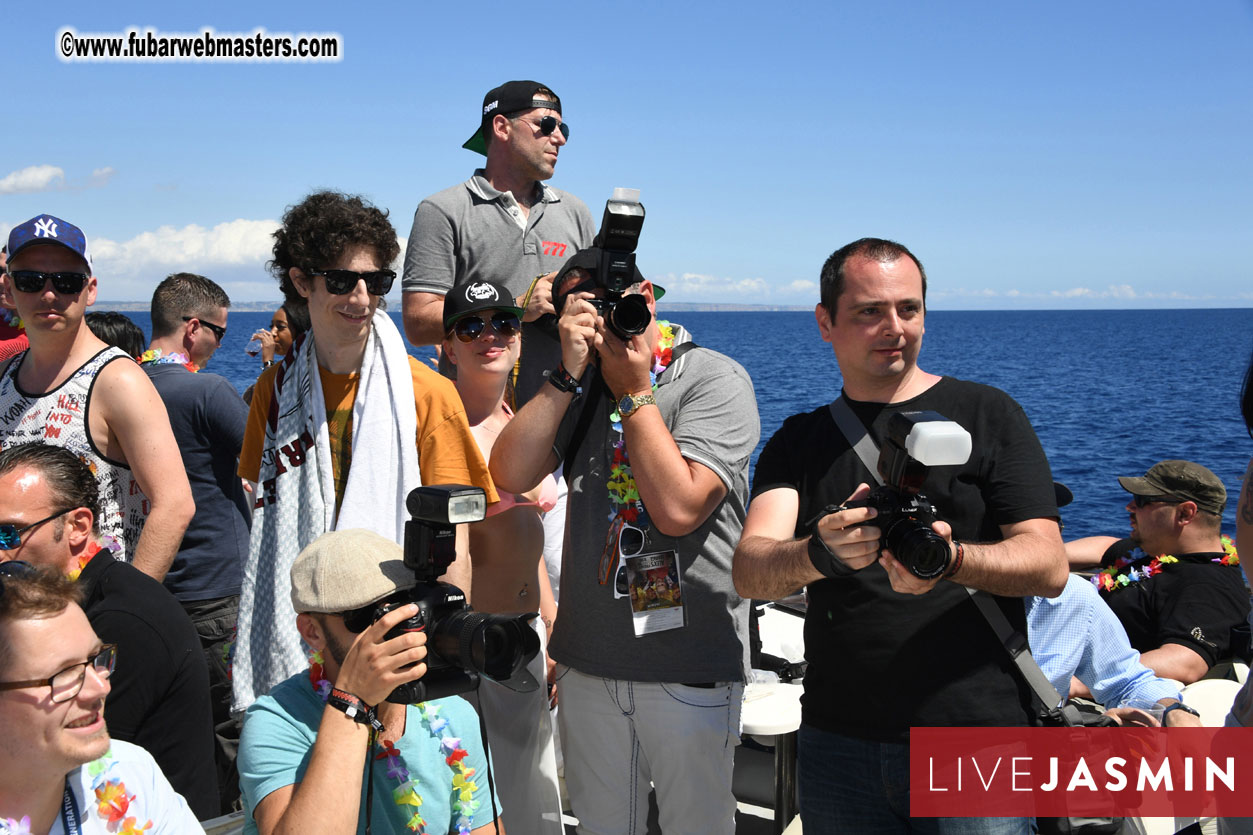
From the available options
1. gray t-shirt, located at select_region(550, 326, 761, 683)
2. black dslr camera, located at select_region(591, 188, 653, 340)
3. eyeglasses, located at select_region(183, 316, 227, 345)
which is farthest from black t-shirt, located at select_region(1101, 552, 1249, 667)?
eyeglasses, located at select_region(183, 316, 227, 345)

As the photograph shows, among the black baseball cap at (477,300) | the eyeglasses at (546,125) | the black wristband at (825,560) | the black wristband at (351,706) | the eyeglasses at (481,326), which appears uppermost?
the eyeglasses at (546,125)

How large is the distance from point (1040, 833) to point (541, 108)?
311 centimetres

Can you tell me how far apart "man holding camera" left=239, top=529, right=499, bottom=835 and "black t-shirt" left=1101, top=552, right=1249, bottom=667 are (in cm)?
385

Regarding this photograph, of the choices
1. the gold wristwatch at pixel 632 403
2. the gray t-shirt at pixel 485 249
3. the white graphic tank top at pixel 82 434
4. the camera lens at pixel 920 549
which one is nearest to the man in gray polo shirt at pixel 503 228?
the gray t-shirt at pixel 485 249

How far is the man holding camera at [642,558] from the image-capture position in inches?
115

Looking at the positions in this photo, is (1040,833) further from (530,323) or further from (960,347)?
(960,347)

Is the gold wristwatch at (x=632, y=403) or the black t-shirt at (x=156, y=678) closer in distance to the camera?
the black t-shirt at (x=156, y=678)

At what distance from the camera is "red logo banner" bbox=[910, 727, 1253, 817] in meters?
2.31

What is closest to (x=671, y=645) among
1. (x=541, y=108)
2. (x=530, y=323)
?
(x=530, y=323)

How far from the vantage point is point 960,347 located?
87.1m

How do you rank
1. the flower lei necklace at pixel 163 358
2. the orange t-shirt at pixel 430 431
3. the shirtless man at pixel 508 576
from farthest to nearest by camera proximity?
the flower lei necklace at pixel 163 358 → the shirtless man at pixel 508 576 → the orange t-shirt at pixel 430 431

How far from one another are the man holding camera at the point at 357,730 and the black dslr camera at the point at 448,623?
0.10 ft

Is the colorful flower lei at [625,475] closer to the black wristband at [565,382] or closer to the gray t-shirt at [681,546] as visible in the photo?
the gray t-shirt at [681,546]

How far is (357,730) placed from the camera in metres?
2.06
